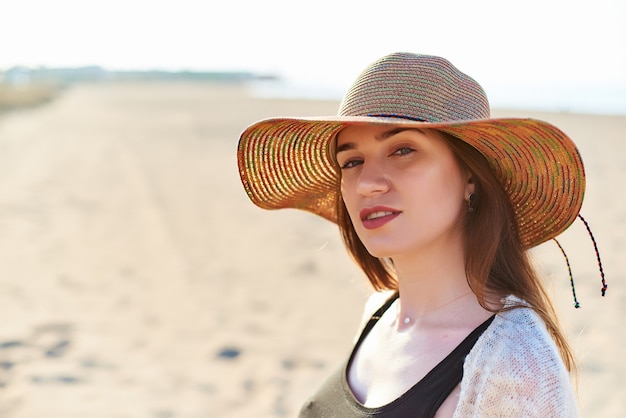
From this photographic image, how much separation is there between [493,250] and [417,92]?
41cm

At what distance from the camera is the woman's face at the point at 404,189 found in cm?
166

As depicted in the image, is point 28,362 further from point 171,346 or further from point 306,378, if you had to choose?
point 306,378

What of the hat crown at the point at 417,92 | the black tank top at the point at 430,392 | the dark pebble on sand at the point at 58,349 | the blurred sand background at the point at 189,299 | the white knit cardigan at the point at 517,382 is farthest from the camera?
the dark pebble on sand at the point at 58,349

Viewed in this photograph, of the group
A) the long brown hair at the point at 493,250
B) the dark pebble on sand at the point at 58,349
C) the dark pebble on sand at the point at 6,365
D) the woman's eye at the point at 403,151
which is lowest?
the long brown hair at the point at 493,250

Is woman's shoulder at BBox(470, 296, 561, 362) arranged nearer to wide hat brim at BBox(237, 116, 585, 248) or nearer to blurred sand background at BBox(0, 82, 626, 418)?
wide hat brim at BBox(237, 116, 585, 248)

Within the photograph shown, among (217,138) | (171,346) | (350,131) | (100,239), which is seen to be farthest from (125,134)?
(350,131)

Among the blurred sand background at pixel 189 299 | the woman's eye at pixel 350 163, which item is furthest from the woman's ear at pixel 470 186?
the blurred sand background at pixel 189 299

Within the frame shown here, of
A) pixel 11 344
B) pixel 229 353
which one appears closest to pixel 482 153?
pixel 229 353

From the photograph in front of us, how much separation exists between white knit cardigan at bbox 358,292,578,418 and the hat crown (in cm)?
51

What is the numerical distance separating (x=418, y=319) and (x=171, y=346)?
343cm

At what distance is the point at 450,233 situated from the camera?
1.79 m

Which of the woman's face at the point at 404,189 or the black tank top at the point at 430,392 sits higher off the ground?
the woman's face at the point at 404,189

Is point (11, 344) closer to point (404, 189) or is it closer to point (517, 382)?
point (404, 189)

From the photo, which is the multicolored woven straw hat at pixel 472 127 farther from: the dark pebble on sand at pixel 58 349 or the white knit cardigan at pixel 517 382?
the dark pebble on sand at pixel 58 349
